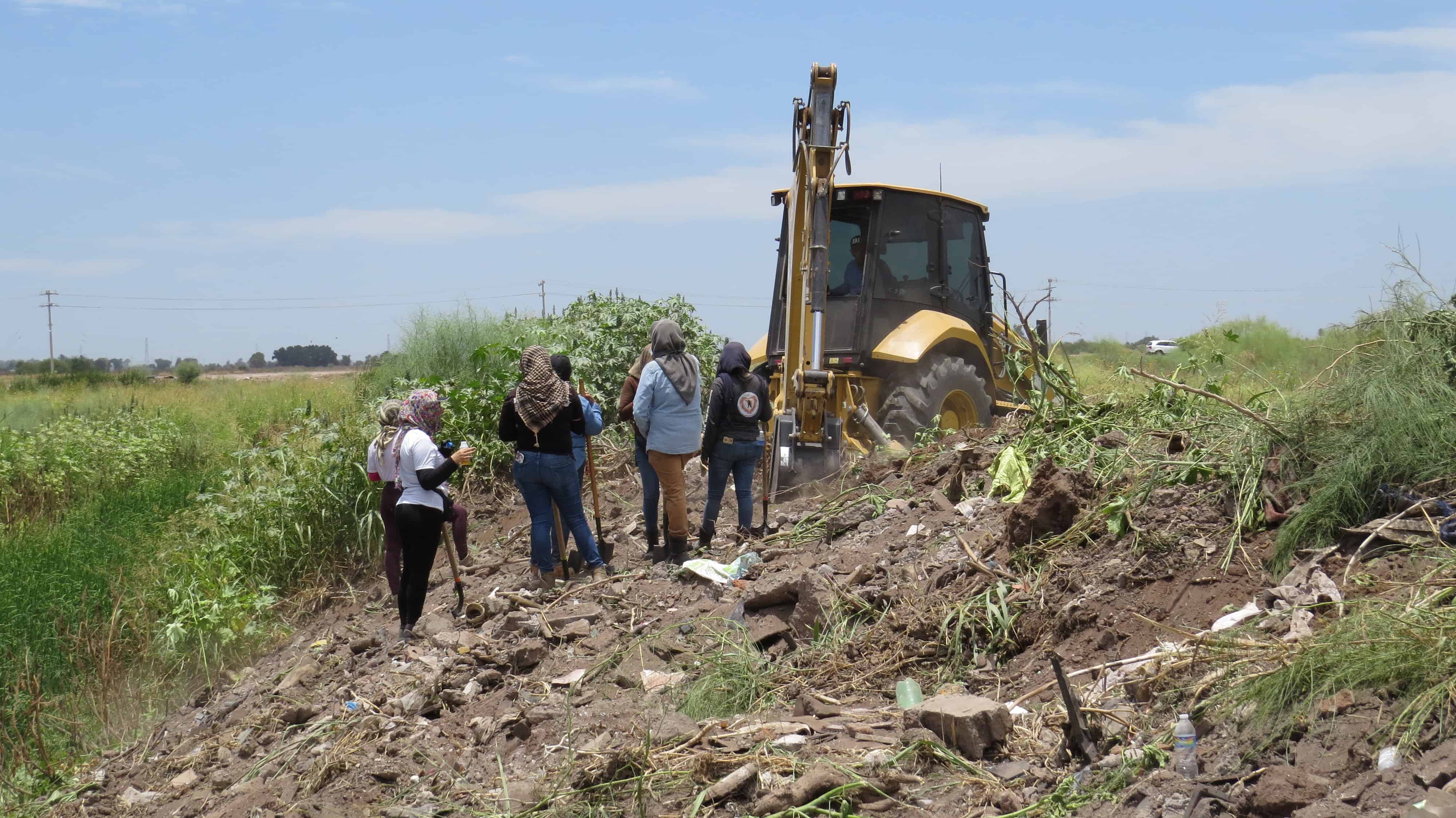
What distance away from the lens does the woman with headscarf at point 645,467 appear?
26.6ft

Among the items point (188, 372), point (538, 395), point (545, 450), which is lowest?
point (545, 450)

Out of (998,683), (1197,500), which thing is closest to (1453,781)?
(998,683)

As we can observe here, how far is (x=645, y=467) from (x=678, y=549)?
2.04ft

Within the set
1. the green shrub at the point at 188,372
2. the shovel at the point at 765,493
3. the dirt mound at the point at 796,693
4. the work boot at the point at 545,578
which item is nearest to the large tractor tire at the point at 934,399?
the shovel at the point at 765,493

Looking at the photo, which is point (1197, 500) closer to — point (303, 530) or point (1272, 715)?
point (1272, 715)

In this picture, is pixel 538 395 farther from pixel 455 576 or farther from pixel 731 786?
pixel 731 786

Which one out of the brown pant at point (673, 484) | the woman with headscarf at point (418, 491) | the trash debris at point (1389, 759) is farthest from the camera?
the brown pant at point (673, 484)

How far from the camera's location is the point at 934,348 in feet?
32.4

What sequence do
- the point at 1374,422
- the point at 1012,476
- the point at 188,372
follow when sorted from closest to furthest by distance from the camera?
the point at 1374,422 < the point at 1012,476 < the point at 188,372

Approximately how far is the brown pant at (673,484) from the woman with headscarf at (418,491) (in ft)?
4.15

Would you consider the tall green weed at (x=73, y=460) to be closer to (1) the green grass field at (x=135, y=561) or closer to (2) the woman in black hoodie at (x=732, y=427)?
(1) the green grass field at (x=135, y=561)

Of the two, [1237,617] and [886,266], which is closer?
[1237,617]

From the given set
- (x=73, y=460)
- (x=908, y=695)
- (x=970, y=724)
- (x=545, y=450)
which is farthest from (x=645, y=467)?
(x=73, y=460)

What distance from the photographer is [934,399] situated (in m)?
9.63
